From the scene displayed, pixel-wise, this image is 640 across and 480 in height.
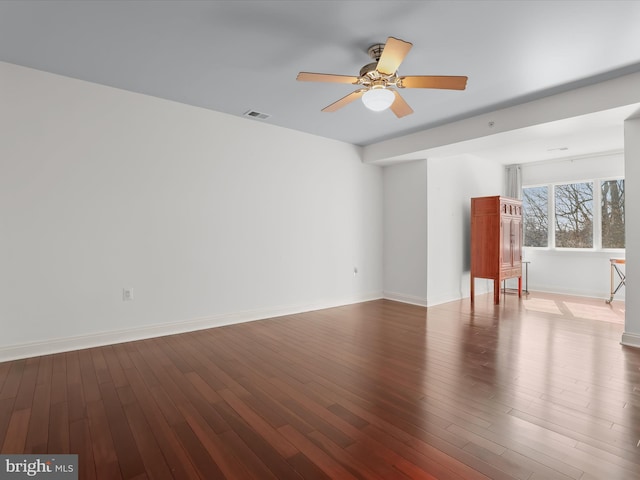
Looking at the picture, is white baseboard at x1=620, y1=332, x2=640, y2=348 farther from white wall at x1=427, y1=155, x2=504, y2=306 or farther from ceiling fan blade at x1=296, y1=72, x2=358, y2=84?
ceiling fan blade at x1=296, y1=72, x2=358, y2=84

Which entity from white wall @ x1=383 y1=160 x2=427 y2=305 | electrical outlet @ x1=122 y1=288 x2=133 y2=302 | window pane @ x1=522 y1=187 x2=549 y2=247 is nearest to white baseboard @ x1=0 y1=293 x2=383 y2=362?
electrical outlet @ x1=122 y1=288 x2=133 y2=302

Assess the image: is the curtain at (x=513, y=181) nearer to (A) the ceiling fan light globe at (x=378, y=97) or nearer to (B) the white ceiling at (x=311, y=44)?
(B) the white ceiling at (x=311, y=44)

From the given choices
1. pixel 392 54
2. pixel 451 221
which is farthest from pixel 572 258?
pixel 392 54

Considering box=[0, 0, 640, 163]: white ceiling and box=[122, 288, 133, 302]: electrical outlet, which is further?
box=[122, 288, 133, 302]: electrical outlet

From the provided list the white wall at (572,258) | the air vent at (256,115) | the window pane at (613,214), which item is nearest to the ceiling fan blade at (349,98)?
the air vent at (256,115)

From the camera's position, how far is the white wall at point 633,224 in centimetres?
347

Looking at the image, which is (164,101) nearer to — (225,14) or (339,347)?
(225,14)

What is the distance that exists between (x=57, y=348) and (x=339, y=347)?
271 centimetres

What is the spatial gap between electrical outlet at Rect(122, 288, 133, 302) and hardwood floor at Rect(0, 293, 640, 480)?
19.0 inches

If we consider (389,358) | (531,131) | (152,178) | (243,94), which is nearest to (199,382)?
(389,358)

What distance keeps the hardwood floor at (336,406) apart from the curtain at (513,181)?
3923 millimetres

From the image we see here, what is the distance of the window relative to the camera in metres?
5.99

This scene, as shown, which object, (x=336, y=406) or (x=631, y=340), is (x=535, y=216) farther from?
(x=336, y=406)

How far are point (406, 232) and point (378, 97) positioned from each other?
3.46 m
